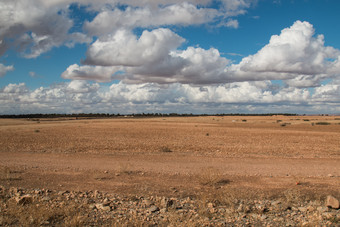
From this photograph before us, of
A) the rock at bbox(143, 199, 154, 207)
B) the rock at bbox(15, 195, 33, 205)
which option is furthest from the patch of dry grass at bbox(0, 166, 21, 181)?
the rock at bbox(143, 199, 154, 207)

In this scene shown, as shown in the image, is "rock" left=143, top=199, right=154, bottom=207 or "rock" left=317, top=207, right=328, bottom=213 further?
"rock" left=143, top=199, right=154, bottom=207

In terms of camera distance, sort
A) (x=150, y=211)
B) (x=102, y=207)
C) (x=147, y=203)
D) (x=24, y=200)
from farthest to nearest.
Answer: (x=147, y=203)
(x=24, y=200)
(x=102, y=207)
(x=150, y=211)

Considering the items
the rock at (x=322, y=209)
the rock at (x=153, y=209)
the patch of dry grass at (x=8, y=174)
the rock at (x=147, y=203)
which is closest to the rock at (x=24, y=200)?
the patch of dry grass at (x=8, y=174)

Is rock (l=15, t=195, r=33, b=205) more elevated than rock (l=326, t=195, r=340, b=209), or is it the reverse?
rock (l=15, t=195, r=33, b=205)

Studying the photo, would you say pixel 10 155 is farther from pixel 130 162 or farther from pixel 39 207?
pixel 39 207

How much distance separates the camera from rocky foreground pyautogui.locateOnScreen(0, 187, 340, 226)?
7293 millimetres

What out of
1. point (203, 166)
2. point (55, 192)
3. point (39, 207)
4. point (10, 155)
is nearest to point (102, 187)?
Result: point (55, 192)

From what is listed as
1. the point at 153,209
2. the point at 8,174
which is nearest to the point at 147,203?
the point at 153,209

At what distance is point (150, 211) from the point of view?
802cm

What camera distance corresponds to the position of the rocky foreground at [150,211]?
23.9 feet

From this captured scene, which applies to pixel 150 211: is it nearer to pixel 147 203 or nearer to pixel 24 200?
pixel 147 203

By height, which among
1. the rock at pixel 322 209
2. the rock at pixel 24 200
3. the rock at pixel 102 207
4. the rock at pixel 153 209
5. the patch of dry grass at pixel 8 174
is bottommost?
the rock at pixel 322 209

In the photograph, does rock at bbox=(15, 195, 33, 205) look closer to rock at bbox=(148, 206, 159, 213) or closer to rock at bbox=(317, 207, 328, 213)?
rock at bbox=(148, 206, 159, 213)

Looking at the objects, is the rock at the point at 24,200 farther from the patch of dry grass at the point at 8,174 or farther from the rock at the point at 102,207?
the patch of dry grass at the point at 8,174
